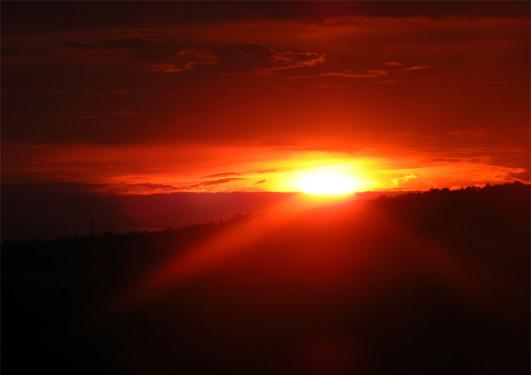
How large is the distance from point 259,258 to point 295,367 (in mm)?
5685

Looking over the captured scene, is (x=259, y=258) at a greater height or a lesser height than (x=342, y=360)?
greater

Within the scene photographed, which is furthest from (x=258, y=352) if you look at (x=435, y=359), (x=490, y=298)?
(x=490, y=298)

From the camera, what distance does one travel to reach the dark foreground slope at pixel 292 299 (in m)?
19.2

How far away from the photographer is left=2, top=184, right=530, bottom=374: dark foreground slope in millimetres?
19250

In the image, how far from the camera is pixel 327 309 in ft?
70.1

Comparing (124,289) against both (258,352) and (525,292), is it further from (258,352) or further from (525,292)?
(525,292)

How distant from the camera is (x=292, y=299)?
21781 mm

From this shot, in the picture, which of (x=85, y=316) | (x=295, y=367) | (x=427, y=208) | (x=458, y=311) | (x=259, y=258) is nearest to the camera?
(x=295, y=367)

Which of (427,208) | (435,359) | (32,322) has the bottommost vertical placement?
(435,359)

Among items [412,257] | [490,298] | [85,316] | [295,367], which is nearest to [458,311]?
[490,298]

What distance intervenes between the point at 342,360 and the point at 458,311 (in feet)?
13.8

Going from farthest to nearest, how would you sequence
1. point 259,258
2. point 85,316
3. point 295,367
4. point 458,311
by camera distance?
point 259,258 → point 458,311 → point 85,316 → point 295,367

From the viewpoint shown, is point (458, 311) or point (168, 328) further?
point (458, 311)

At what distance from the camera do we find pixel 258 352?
19359mm
